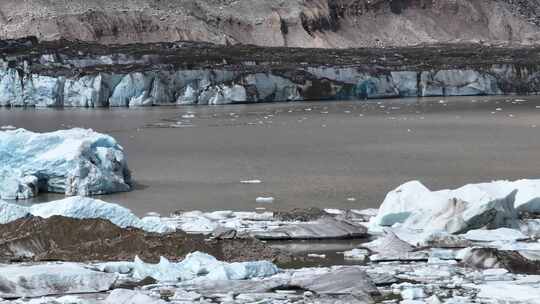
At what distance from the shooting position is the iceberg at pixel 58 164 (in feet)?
42.5

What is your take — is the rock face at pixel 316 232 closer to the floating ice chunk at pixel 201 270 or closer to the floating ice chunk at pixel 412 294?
the floating ice chunk at pixel 201 270

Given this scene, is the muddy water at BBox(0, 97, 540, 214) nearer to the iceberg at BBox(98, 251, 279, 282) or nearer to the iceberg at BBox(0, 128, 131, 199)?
the iceberg at BBox(0, 128, 131, 199)

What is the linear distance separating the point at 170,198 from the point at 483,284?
6.17m

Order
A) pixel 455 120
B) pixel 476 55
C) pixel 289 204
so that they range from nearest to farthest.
Answer: pixel 289 204, pixel 455 120, pixel 476 55

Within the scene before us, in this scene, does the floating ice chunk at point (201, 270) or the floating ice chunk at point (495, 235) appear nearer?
the floating ice chunk at point (201, 270)

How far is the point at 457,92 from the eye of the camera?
47.3 metres

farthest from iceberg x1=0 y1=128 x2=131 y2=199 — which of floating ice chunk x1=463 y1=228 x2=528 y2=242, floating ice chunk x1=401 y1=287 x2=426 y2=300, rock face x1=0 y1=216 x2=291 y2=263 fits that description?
floating ice chunk x1=401 y1=287 x2=426 y2=300

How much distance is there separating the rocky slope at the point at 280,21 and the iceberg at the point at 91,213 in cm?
6449

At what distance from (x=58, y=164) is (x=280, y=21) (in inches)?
2736

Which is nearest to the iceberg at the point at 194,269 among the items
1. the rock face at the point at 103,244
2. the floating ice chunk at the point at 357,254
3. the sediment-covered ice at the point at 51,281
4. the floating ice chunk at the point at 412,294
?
the sediment-covered ice at the point at 51,281

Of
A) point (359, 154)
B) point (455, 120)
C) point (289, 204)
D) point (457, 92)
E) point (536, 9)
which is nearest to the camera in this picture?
point (289, 204)

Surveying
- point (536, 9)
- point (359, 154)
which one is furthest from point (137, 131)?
point (536, 9)

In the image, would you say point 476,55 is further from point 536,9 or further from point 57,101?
point 536,9

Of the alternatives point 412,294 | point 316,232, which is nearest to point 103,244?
point 316,232
